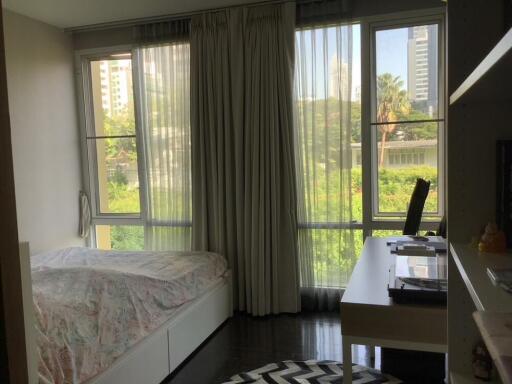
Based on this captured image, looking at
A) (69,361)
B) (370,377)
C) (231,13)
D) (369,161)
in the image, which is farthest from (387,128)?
(69,361)

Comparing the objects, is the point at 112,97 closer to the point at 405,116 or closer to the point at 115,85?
the point at 115,85

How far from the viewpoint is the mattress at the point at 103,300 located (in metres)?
2.09

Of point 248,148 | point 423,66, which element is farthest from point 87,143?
point 423,66

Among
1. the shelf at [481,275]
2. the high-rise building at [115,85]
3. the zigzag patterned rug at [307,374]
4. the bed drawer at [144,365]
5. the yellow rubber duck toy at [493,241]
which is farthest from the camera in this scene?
the high-rise building at [115,85]

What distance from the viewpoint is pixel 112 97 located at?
4.49m

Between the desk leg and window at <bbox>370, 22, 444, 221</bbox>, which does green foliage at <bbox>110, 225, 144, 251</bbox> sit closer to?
window at <bbox>370, 22, 444, 221</bbox>

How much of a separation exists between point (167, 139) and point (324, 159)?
1.47 m

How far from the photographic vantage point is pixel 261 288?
3.86 meters

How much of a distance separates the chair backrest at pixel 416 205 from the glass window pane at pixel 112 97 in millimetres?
2939

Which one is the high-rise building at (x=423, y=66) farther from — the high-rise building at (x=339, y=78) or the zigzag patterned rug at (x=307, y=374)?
the zigzag patterned rug at (x=307, y=374)

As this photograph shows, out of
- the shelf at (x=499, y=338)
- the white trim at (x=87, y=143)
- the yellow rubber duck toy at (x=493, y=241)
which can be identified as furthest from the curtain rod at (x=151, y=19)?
the shelf at (x=499, y=338)

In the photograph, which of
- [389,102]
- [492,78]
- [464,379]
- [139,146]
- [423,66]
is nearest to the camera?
[492,78]

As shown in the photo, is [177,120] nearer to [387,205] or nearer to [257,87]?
[257,87]

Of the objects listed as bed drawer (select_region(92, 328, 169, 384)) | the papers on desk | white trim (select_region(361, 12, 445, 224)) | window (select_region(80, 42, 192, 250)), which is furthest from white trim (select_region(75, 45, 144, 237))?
the papers on desk
